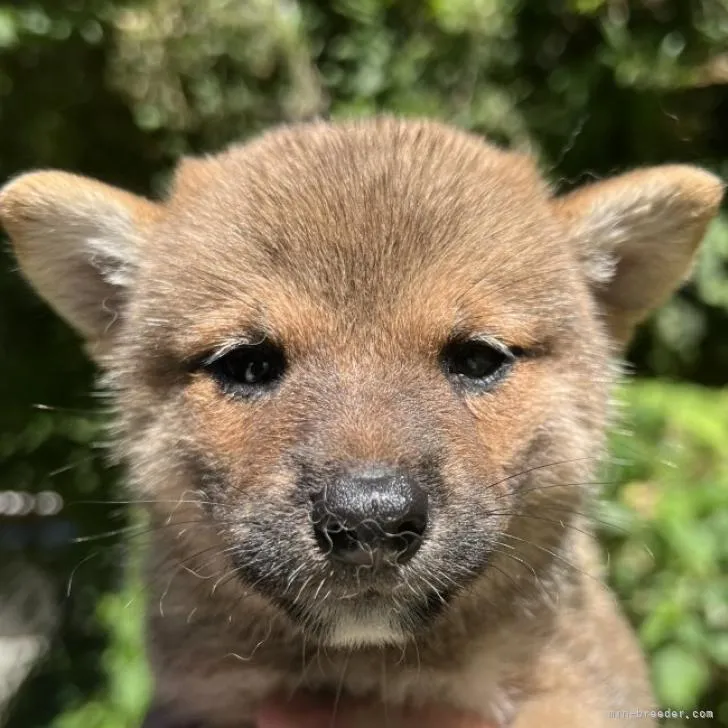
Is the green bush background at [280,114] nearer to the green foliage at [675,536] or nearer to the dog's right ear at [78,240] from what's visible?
the green foliage at [675,536]

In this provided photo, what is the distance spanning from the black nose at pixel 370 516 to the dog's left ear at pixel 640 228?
44.5 inches

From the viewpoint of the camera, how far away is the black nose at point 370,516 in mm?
1736

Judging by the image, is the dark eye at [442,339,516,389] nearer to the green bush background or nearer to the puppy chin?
the puppy chin

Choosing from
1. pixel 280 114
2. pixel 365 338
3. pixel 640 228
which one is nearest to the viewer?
pixel 365 338

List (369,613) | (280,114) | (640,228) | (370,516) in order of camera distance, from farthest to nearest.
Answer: (280,114) → (640,228) → (369,613) → (370,516)

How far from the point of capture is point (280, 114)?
477cm

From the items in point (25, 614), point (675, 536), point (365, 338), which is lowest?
point (25, 614)

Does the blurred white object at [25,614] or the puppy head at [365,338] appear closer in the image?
the puppy head at [365,338]

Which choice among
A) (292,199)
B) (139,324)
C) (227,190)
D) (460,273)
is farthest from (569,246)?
(139,324)

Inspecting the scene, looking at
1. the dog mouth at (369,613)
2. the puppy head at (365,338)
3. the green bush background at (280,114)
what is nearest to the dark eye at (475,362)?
the puppy head at (365,338)

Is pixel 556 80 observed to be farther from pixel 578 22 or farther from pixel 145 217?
pixel 145 217

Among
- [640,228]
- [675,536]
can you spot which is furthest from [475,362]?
[675,536]

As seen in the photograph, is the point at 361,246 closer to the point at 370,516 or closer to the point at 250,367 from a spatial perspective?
the point at 250,367

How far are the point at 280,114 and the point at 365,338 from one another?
119 inches
